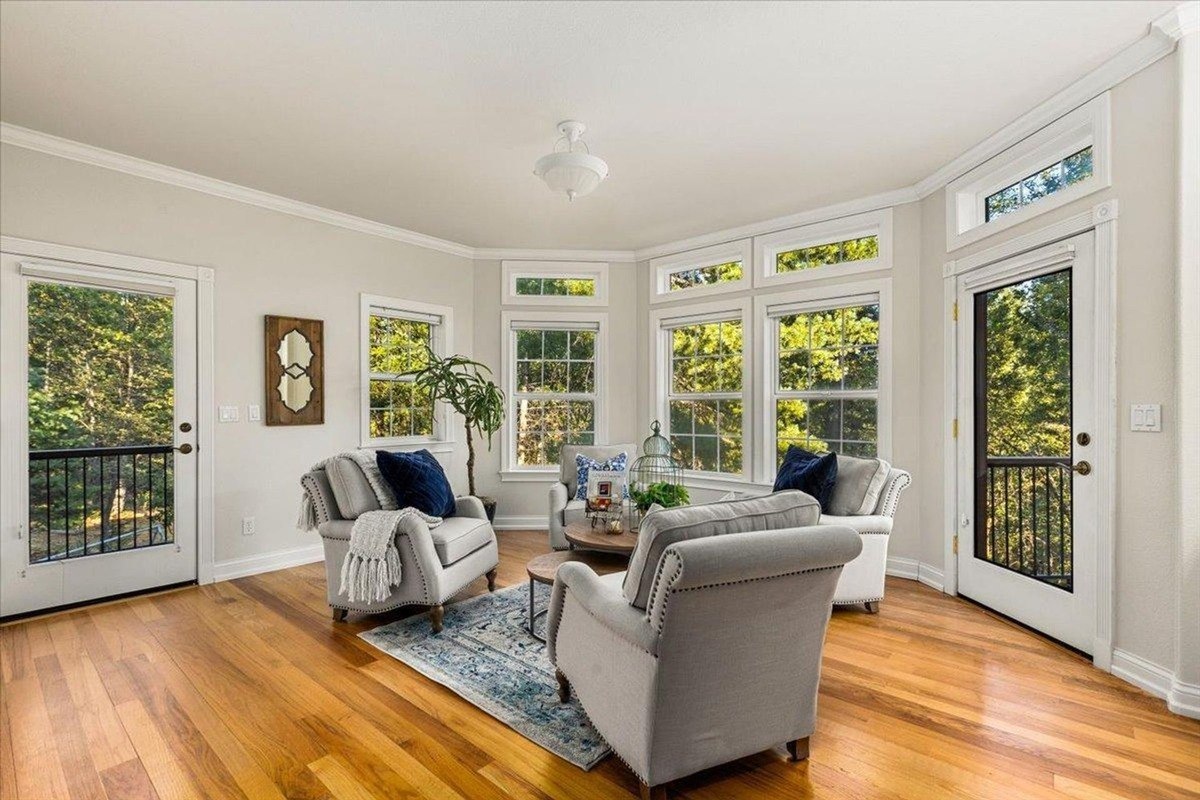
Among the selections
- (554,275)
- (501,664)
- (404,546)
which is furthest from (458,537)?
(554,275)

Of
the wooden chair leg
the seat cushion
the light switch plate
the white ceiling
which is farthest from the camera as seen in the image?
the seat cushion

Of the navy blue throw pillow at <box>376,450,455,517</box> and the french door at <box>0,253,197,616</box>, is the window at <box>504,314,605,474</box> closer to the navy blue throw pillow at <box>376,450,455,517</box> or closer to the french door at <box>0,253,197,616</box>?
the navy blue throw pillow at <box>376,450,455,517</box>

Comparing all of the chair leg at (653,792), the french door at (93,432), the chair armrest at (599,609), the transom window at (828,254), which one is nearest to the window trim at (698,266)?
the transom window at (828,254)

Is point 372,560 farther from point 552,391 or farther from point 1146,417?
point 1146,417

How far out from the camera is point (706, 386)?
5.06 metres

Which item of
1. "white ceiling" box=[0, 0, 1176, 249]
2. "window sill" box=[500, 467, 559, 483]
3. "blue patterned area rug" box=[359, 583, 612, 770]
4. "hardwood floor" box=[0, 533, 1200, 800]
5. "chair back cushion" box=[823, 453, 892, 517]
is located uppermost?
"white ceiling" box=[0, 0, 1176, 249]

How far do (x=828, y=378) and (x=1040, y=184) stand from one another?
1756mm

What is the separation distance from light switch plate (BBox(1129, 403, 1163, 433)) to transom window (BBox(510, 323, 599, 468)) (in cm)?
383

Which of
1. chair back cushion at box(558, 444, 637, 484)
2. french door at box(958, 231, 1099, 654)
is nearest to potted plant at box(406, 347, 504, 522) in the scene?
chair back cushion at box(558, 444, 637, 484)

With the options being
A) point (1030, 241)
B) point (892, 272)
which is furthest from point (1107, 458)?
point (892, 272)

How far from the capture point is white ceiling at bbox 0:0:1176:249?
2158mm

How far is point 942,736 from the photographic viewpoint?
201cm

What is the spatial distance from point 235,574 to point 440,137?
125 inches

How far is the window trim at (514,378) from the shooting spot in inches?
211
